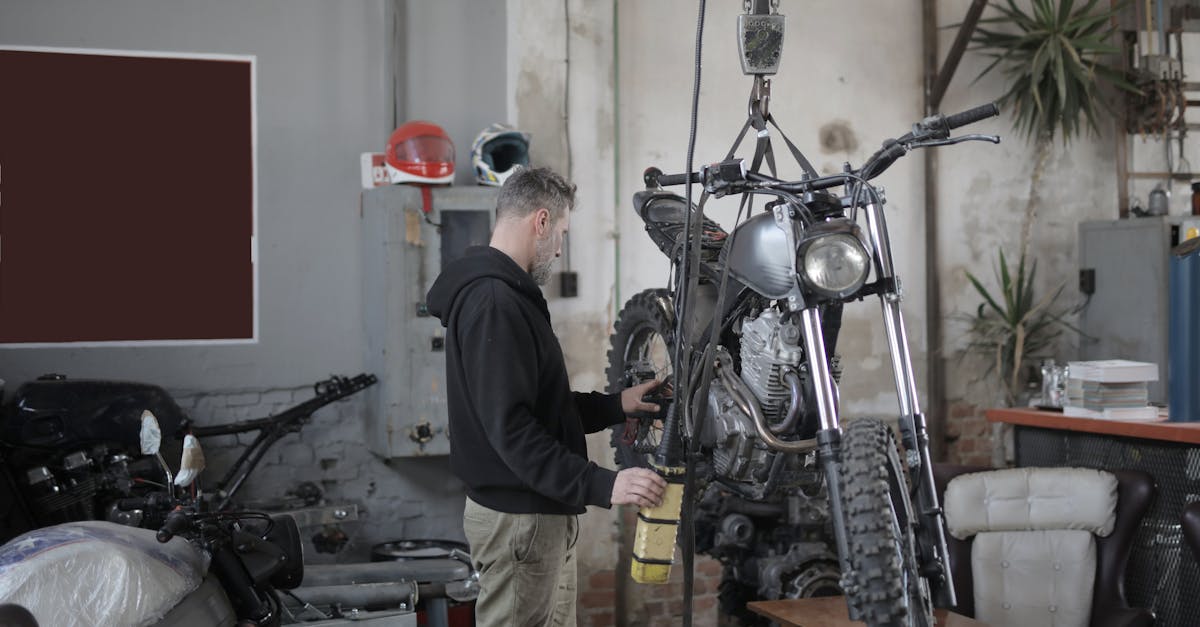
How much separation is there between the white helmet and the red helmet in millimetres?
191

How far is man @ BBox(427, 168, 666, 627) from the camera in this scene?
2406mm

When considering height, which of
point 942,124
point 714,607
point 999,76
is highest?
point 999,76

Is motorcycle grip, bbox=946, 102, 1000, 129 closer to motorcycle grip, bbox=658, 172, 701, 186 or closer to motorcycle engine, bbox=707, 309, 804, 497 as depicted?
motorcycle engine, bbox=707, 309, 804, 497

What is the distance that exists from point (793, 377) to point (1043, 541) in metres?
1.38

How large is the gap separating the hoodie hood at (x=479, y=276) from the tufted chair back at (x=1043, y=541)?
1827 millimetres

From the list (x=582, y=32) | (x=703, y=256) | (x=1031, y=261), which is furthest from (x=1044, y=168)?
(x=703, y=256)

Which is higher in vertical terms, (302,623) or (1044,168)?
(1044,168)

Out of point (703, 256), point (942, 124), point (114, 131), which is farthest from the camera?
point (114, 131)

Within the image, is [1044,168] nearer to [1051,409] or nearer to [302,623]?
[1051,409]

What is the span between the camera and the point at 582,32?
16.2 ft

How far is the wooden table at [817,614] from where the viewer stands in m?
3.03

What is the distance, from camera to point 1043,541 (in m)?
3.58

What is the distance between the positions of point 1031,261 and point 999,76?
39.7 inches

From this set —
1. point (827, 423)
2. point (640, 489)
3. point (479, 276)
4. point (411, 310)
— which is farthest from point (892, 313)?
point (411, 310)
